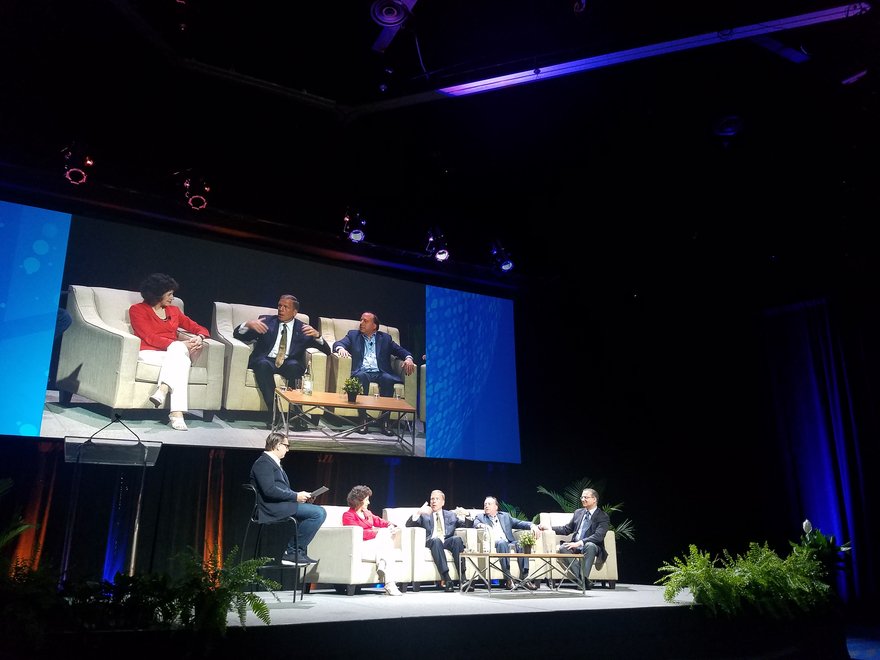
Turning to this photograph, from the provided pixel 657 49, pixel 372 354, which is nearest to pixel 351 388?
pixel 372 354

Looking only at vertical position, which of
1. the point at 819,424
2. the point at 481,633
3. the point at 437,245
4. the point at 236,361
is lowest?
the point at 481,633

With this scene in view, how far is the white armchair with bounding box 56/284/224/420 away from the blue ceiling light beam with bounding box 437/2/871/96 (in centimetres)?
349

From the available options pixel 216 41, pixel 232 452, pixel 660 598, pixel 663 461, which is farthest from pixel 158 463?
pixel 663 461

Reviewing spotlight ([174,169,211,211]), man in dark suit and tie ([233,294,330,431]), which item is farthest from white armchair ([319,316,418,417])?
spotlight ([174,169,211,211])

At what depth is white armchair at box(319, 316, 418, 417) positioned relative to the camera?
7328mm

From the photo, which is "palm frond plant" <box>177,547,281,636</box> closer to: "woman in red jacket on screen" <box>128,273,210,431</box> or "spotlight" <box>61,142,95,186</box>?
"woman in red jacket on screen" <box>128,273,210,431</box>

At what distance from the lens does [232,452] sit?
6996 millimetres

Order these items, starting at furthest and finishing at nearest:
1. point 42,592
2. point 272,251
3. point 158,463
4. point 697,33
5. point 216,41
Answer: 1. point 272,251
2. point 158,463
3. point 216,41
4. point 697,33
5. point 42,592

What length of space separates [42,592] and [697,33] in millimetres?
5237

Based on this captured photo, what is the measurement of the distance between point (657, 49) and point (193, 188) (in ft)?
14.1

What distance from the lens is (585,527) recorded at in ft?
22.7

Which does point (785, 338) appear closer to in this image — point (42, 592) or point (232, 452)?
point (232, 452)

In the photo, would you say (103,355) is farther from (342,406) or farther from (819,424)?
(819,424)

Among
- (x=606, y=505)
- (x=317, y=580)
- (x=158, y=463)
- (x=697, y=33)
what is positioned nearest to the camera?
(x=697, y=33)
